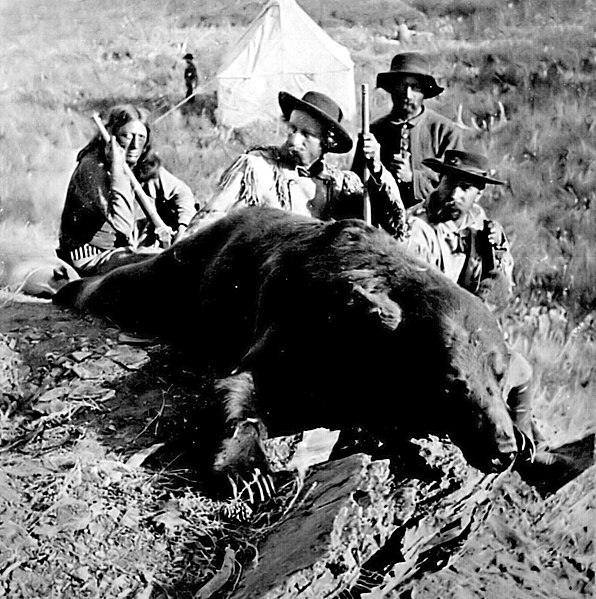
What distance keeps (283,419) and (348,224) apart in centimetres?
58

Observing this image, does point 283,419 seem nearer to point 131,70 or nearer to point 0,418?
point 0,418

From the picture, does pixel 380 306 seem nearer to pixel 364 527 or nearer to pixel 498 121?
pixel 364 527

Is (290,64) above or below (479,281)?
above

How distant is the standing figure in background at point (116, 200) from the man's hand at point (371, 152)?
53 centimetres

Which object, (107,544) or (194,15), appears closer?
(107,544)

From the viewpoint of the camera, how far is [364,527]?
2.44m

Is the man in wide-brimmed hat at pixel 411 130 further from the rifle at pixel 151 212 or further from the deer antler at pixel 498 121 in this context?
the rifle at pixel 151 212

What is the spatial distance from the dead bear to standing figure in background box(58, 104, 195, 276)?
216 mm

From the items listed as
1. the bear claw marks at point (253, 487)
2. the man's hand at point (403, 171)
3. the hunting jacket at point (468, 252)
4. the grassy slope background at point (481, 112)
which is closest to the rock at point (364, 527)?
the bear claw marks at point (253, 487)

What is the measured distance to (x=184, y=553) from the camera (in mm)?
2416

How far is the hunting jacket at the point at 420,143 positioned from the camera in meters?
2.60

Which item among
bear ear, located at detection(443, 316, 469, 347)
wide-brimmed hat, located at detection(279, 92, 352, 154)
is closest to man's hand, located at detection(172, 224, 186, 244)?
wide-brimmed hat, located at detection(279, 92, 352, 154)

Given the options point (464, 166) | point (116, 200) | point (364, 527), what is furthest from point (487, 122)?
point (364, 527)

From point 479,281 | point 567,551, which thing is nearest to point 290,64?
point 479,281
